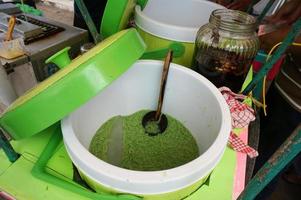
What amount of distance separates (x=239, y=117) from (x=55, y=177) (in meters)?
0.36

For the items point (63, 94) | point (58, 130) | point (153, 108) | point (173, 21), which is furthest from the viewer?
point (173, 21)

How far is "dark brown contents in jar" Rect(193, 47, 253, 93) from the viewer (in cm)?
52

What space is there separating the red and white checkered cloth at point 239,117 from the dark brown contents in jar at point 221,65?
36 mm

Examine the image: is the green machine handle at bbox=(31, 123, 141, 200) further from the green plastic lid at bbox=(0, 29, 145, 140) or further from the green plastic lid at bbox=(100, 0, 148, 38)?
the green plastic lid at bbox=(100, 0, 148, 38)

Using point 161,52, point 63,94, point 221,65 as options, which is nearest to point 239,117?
point 221,65

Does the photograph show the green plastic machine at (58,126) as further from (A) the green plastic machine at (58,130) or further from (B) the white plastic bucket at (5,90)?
(B) the white plastic bucket at (5,90)

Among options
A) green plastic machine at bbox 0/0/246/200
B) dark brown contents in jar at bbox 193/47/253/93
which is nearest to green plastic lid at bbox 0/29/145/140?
green plastic machine at bbox 0/0/246/200

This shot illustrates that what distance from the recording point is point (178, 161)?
0.45 metres

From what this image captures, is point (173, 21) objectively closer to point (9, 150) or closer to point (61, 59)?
point (61, 59)

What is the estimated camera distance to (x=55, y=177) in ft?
1.24

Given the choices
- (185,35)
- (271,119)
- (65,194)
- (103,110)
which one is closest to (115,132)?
(103,110)

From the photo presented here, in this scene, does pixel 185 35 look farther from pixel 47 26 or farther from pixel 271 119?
pixel 271 119

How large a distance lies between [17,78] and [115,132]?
0.89 ft

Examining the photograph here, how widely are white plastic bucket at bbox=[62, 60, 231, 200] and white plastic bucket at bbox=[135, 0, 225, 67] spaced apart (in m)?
0.10
